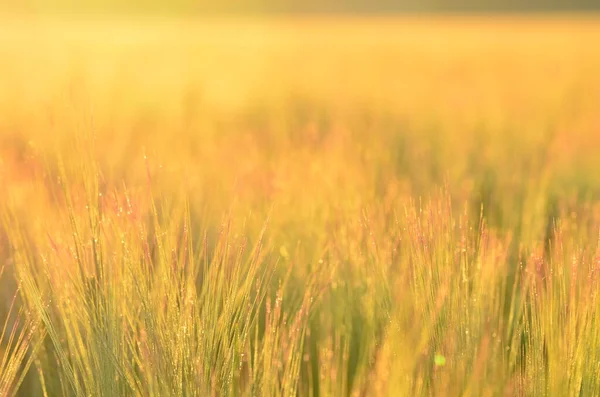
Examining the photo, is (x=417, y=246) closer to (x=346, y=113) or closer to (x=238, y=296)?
(x=238, y=296)

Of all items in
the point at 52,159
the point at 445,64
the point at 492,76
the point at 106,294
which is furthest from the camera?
the point at 445,64

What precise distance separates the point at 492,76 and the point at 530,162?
215cm

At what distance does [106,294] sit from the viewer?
41.5 inches

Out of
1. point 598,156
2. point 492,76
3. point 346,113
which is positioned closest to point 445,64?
point 492,76

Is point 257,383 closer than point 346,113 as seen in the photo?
Yes

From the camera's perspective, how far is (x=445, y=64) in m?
5.34

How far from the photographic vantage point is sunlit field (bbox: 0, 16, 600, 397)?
1055mm

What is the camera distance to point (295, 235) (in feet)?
5.46

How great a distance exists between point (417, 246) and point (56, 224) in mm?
595

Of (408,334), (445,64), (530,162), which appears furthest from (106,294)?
(445,64)

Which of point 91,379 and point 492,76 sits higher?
point 91,379

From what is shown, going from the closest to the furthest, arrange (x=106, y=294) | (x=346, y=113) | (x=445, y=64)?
1. (x=106, y=294)
2. (x=346, y=113)
3. (x=445, y=64)

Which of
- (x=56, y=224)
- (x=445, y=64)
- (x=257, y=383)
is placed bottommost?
(x=445, y=64)

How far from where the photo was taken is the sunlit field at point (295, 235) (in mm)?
1055
